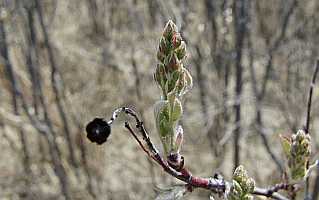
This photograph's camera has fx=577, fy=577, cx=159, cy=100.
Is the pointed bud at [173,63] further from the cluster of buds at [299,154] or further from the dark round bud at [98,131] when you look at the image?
the cluster of buds at [299,154]

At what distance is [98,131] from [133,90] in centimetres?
251

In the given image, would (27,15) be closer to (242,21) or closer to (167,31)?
(242,21)

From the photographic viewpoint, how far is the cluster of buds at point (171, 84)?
1.75ft

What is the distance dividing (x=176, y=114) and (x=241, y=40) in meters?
1.23

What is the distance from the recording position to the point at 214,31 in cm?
207

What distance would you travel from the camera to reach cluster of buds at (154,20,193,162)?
535 mm

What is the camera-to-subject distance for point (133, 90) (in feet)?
10.2

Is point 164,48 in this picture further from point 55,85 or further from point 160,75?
point 55,85

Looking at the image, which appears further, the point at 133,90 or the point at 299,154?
the point at 133,90

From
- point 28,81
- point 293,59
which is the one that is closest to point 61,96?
point 28,81

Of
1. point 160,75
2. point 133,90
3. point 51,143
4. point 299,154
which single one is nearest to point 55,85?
point 51,143

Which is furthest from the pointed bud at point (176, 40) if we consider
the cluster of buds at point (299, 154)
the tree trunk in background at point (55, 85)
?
the tree trunk in background at point (55, 85)

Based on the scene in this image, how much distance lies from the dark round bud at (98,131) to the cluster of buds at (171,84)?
6 centimetres

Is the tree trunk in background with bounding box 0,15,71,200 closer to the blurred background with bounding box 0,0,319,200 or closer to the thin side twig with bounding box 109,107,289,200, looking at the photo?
the blurred background with bounding box 0,0,319,200
